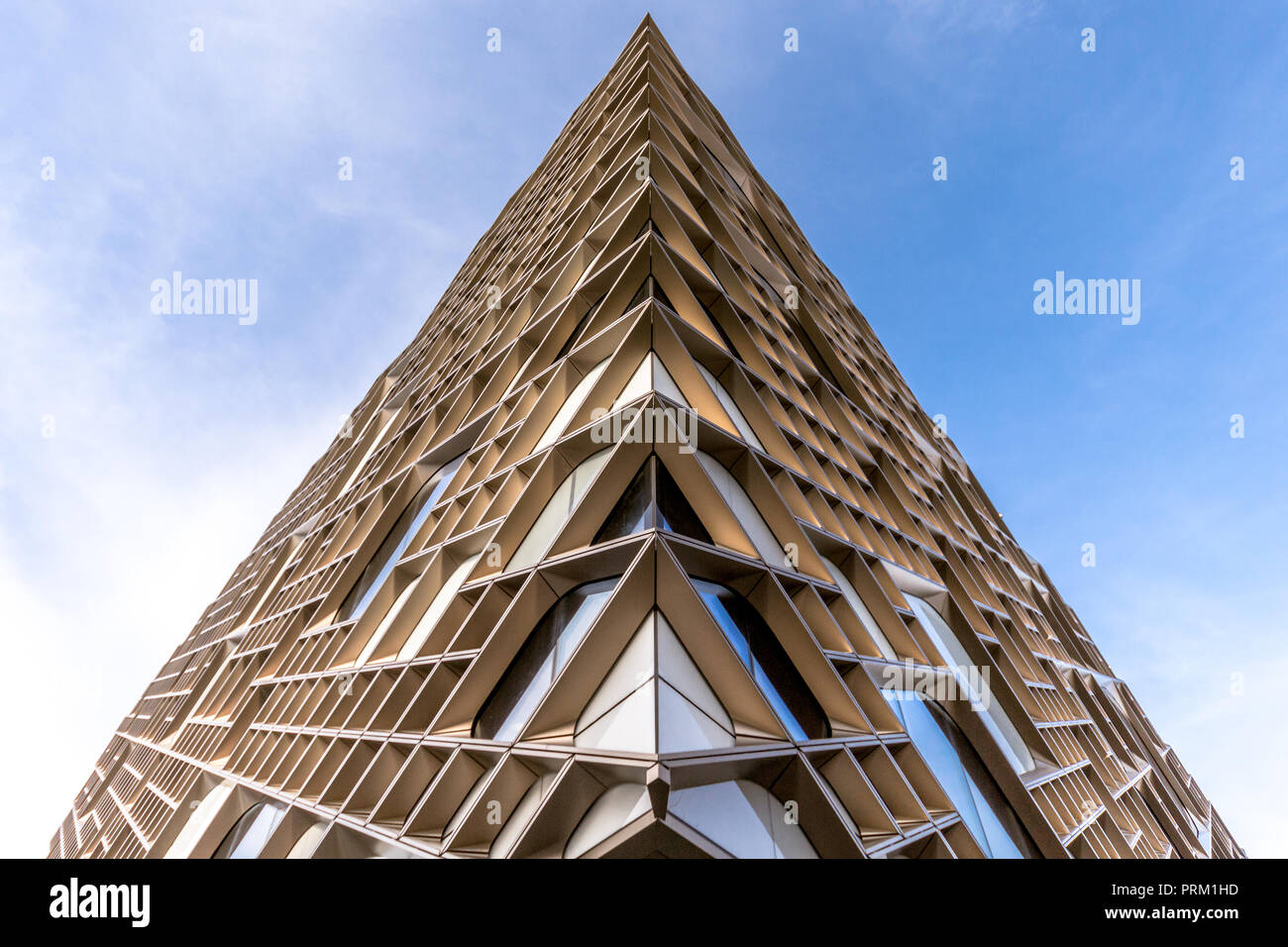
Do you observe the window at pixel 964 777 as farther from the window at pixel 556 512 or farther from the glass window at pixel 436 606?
the glass window at pixel 436 606

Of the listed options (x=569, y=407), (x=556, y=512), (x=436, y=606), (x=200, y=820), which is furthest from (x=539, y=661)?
(x=200, y=820)

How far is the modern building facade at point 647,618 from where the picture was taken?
782 centimetres

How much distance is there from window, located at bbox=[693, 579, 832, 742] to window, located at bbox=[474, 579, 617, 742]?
173 centimetres

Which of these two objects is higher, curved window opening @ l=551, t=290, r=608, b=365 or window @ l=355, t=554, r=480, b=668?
curved window opening @ l=551, t=290, r=608, b=365

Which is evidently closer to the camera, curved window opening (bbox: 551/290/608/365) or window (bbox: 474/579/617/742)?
window (bbox: 474/579/617/742)

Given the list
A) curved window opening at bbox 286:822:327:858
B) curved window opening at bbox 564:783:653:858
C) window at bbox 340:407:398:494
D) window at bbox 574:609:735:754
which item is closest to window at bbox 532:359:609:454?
window at bbox 574:609:735:754

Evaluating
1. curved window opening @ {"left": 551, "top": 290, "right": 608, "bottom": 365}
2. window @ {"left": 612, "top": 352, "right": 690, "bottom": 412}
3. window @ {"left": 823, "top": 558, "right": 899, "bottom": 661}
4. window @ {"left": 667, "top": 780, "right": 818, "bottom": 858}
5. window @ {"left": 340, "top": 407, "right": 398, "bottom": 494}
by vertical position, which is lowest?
window @ {"left": 667, "top": 780, "right": 818, "bottom": 858}

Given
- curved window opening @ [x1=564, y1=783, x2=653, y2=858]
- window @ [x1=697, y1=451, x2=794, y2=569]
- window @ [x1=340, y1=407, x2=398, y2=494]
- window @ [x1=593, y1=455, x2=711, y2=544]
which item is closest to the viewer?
curved window opening @ [x1=564, y1=783, x2=653, y2=858]

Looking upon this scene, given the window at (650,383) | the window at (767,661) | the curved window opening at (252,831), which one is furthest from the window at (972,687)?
the curved window opening at (252,831)

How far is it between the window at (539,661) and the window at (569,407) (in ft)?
11.3

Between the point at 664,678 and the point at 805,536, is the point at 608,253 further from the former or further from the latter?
the point at 664,678

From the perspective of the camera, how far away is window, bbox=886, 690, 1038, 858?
12.3 metres

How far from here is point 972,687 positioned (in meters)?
17.1

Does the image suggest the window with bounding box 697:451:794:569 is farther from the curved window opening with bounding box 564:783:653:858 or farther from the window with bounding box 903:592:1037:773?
the window with bounding box 903:592:1037:773
